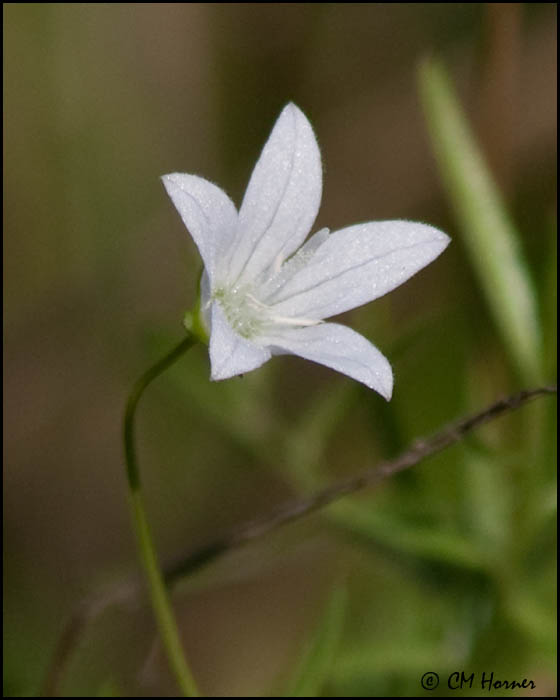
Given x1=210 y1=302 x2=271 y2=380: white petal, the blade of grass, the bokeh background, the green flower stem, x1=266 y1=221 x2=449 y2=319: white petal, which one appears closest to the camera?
x1=210 y1=302 x2=271 y2=380: white petal

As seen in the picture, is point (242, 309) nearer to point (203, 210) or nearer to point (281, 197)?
point (281, 197)

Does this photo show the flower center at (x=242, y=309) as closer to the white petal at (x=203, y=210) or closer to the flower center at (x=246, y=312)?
the flower center at (x=246, y=312)

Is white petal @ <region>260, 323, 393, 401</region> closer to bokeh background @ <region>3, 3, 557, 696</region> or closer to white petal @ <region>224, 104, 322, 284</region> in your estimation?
white petal @ <region>224, 104, 322, 284</region>

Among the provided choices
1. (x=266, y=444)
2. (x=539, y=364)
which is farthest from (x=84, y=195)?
(x=539, y=364)

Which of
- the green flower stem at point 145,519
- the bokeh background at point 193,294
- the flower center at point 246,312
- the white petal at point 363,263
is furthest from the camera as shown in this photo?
the bokeh background at point 193,294

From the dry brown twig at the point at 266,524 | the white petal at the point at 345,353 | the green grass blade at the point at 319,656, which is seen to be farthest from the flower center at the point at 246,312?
the green grass blade at the point at 319,656

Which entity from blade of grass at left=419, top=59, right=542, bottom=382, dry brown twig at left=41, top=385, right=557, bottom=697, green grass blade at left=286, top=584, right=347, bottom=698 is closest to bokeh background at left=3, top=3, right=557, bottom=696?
blade of grass at left=419, top=59, right=542, bottom=382
